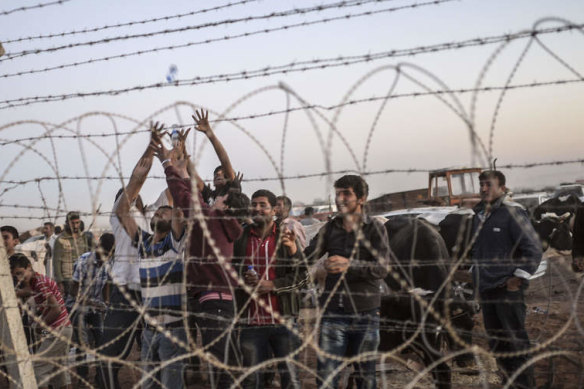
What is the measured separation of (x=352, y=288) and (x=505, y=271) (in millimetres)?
1333

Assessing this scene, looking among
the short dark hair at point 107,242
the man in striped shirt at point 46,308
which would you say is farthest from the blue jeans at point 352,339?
the short dark hair at point 107,242

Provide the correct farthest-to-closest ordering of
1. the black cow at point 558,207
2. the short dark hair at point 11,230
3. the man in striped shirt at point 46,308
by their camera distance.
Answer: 1. the short dark hair at point 11,230
2. the man in striped shirt at point 46,308
3. the black cow at point 558,207

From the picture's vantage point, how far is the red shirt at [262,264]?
4.58 meters

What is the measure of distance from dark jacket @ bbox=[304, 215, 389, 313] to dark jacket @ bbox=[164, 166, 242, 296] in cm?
62

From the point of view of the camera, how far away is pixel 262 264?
15.6 feet

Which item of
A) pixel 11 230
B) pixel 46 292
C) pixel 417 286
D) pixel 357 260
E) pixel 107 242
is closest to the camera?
pixel 357 260

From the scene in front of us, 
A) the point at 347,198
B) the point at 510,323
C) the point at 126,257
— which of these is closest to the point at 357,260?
the point at 347,198

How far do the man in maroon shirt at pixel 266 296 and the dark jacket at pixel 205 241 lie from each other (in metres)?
0.17

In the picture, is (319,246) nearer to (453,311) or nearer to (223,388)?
(223,388)

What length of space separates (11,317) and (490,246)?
377 centimetres

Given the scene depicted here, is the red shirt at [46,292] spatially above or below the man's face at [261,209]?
below

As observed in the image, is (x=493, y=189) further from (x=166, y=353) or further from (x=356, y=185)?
(x=166, y=353)

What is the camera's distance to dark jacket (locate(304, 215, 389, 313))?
13.8ft

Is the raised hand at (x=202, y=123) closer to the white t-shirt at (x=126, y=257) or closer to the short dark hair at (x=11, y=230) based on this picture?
the white t-shirt at (x=126, y=257)
